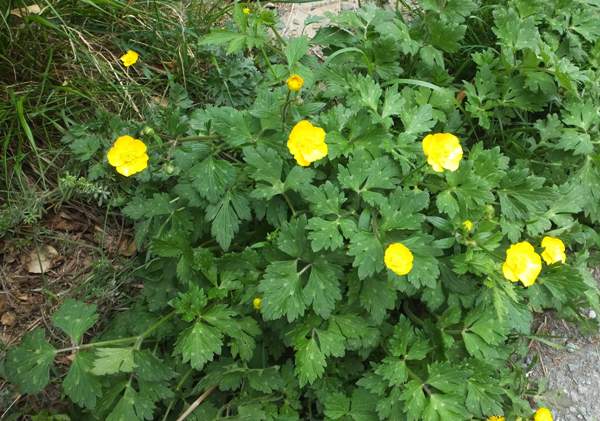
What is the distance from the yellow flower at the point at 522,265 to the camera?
6.35 ft

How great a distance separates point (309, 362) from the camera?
194 centimetres

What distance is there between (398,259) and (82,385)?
1162 millimetres

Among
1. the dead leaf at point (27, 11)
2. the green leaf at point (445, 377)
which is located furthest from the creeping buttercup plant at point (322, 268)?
the dead leaf at point (27, 11)

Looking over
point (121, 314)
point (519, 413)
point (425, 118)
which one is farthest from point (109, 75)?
point (519, 413)

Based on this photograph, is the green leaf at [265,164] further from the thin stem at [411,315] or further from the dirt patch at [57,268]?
the dirt patch at [57,268]

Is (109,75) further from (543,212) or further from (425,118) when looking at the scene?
(543,212)

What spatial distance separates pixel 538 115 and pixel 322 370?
1.71 metres

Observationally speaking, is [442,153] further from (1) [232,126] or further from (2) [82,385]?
A: (2) [82,385]

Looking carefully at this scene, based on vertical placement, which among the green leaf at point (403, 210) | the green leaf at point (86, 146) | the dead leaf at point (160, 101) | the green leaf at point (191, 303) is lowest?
the green leaf at point (191, 303)

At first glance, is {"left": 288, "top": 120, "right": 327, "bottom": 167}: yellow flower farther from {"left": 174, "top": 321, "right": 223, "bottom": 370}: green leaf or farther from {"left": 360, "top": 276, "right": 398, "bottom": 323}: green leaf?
{"left": 174, "top": 321, "right": 223, "bottom": 370}: green leaf

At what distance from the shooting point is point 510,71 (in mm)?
2504

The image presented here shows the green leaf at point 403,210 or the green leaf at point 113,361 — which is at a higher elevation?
the green leaf at point 403,210

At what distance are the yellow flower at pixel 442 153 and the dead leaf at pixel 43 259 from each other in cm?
166

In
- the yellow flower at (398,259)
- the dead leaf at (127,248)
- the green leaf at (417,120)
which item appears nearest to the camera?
the yellow flower at (398,259)
